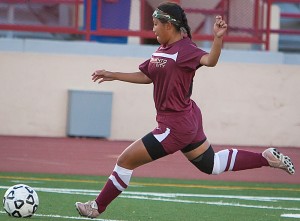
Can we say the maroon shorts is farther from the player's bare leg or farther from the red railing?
the red railing

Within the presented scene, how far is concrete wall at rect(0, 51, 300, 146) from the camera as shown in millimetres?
18922

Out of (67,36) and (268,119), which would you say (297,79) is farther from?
(67,36)

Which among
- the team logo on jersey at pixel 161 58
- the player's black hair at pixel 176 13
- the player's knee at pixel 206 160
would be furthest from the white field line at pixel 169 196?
the player's black hair at pixel 176 13

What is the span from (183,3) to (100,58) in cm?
191

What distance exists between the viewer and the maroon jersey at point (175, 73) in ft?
30.1

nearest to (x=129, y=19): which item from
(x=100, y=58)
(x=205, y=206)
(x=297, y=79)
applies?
(x=100, y=58)

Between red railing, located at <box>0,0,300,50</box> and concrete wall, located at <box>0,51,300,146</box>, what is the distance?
499 millimetres

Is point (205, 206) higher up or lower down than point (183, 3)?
lower down

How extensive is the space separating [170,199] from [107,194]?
264 centimetres

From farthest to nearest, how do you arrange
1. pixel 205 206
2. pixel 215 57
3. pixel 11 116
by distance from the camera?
pixel 11 116 < pixel 205 206 < pixel 215 57

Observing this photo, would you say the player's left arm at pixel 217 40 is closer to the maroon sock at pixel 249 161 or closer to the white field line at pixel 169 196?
the maroon sock at pixel 249 161

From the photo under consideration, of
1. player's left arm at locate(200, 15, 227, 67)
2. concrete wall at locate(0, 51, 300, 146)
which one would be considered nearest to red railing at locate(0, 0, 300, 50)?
concrete wall at locate(0, 51, 300, 146)

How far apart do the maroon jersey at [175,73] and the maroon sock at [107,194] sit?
81cm

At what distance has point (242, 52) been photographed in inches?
788
